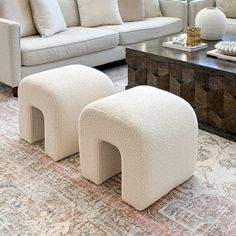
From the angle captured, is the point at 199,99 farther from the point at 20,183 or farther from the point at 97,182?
the point at 20,183

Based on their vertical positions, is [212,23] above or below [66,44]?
above

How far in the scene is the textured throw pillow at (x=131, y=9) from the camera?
4402 millimetres

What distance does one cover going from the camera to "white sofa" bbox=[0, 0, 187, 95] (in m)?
3.29

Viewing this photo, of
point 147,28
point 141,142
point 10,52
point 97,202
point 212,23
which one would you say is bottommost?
point 97,202

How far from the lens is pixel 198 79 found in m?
2.71

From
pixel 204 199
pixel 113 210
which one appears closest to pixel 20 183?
pixel 113 210

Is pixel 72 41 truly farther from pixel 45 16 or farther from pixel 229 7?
pixel 229 7

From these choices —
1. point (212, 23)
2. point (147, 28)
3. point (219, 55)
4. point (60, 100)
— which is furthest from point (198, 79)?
point (147, 28)

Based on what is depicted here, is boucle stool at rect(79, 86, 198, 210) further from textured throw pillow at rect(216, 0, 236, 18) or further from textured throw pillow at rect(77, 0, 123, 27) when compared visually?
textured throw pillow at rect(216, 0, 236, 18)

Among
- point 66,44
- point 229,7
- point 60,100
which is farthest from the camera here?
point 229,7

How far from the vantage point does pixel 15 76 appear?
3307 millimetres

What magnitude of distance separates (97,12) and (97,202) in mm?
2675

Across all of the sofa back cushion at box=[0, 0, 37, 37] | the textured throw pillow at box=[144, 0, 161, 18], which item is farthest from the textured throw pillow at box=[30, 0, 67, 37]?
the textured throw pillow at box=[144, 0, 161, 18]

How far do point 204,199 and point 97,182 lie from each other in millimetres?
562
